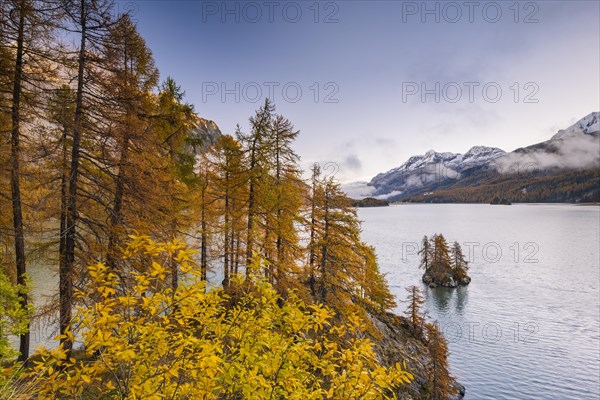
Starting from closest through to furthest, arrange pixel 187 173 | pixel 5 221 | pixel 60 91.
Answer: pixel 60 91 → pixel 5 221 → pixel 187 173

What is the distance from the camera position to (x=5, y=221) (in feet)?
41.6

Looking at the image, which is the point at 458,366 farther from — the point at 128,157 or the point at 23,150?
the point at 23,150

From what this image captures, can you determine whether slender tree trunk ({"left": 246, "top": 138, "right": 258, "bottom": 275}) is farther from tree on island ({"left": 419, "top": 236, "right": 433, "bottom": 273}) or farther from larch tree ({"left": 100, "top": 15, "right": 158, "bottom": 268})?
tree on island ({"left": 419, "top": 236, "right": 433, "bottom": 273})

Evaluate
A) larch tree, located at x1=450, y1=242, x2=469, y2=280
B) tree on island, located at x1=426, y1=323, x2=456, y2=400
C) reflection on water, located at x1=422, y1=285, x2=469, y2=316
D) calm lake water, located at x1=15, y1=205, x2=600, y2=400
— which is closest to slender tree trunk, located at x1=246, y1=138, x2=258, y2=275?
calm lake water, located at x1=15, y1=205, x2=600, y2=400

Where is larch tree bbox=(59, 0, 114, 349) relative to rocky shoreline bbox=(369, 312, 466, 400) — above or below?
above

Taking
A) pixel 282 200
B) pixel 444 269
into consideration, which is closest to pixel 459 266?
pixel 444 269

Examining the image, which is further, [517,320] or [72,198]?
[517,320]

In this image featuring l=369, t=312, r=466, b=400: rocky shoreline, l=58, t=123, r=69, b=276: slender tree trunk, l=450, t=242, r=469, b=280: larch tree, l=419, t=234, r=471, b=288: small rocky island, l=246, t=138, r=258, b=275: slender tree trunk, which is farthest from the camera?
l=450, t=242, r=469, b=280: larch tree

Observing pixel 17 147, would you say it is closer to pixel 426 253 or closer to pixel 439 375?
pixel 439 375

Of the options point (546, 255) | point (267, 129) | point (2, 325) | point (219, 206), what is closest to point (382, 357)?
point (219, 206)

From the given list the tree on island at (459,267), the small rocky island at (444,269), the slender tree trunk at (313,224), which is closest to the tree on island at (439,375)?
the slender tree trunk at (313,224)

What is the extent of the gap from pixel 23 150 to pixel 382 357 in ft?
81.8

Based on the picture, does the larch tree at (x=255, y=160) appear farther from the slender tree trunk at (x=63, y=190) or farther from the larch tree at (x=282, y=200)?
the slender tree trunk at (x=63, y=190)

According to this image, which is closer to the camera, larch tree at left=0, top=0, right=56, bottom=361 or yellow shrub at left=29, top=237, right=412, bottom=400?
yellow shrub at left=29, top=237, right=412, bottom=400
